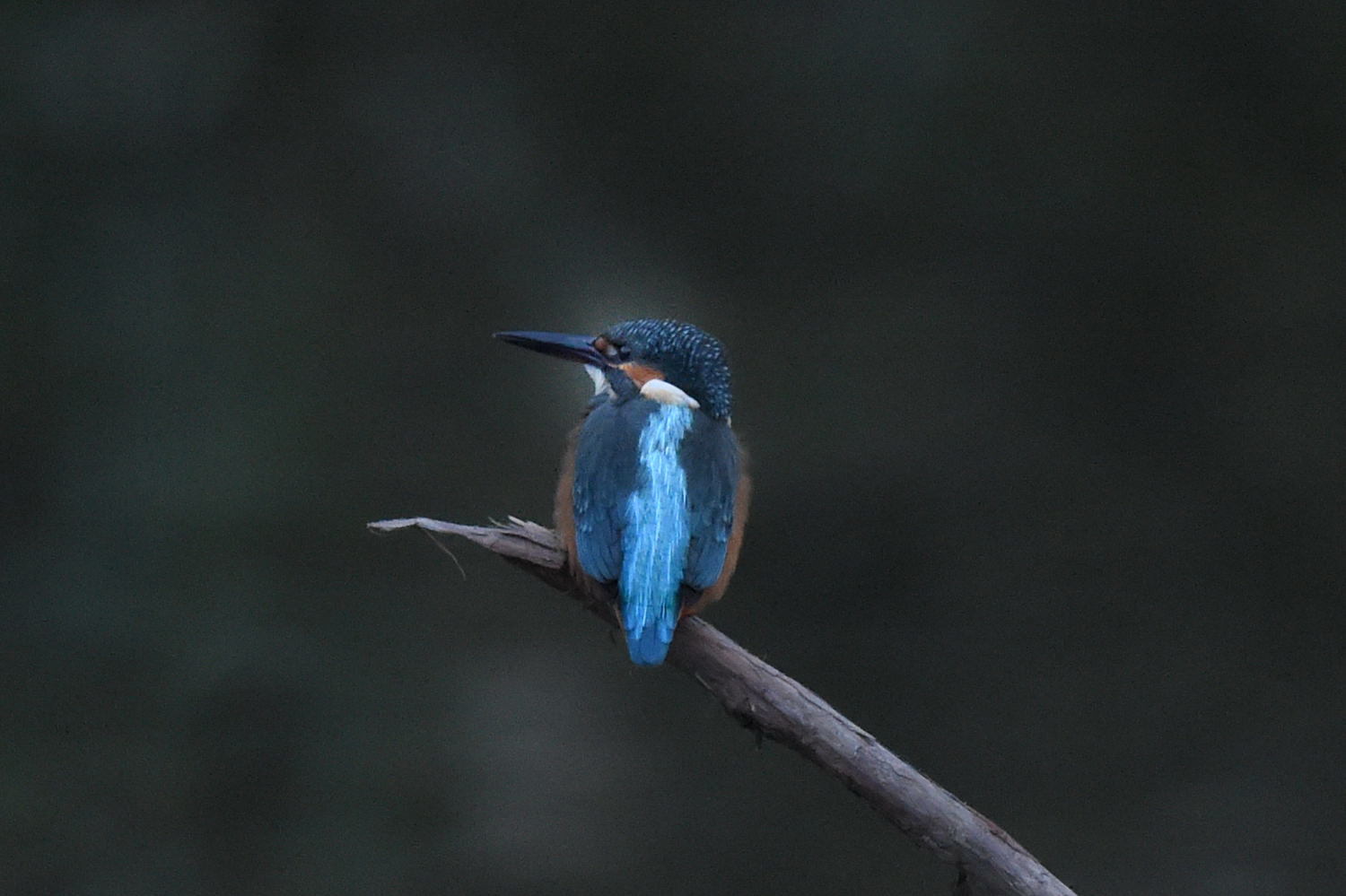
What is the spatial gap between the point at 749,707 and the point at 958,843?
0.24 m

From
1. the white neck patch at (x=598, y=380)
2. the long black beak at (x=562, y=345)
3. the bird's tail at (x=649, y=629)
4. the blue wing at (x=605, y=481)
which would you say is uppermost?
the long black beak at (x=562, y=345)

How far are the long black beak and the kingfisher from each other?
0.06 metres

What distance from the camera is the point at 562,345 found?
6.91ft

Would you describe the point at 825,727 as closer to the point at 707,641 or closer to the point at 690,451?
the point at 707,641

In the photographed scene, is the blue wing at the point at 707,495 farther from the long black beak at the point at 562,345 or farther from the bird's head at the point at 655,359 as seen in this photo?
the long black beak at the point at 562,345

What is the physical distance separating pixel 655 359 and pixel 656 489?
1.07 feet

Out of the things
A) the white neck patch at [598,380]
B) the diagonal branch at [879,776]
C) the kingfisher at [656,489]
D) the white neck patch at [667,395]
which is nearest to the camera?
the diagonal branch at [879,776]

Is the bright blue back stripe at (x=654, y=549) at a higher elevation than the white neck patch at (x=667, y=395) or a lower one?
lower

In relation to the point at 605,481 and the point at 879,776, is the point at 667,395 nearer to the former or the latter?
the point at 605,481

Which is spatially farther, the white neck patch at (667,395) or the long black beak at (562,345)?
the long black beak at (562,345)

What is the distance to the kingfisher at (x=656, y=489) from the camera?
1.64 meters

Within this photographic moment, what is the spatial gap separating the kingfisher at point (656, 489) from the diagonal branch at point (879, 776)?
0.09 meters

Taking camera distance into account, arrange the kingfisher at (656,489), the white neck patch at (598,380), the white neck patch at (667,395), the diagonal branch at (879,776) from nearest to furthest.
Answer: the diagonal branch at (879,776) → the kingfisher at (656,489) → the white neck patch at (667,395) → the white neck patch at (598,380)

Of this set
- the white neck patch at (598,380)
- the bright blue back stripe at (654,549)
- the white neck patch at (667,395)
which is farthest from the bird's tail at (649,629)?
the white neck patch at (598,380)
